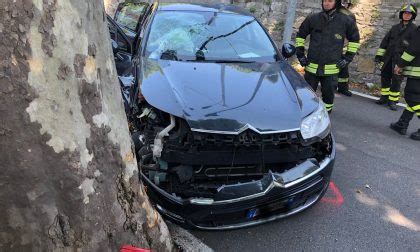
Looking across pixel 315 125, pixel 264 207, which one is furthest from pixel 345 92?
pixel 264 207

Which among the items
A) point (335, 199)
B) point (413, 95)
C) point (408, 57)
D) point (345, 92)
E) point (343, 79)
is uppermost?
point (408, 57)

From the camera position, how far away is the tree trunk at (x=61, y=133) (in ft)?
4.41

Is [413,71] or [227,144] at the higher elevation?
[227,144]

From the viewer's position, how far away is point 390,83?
6.59 metres

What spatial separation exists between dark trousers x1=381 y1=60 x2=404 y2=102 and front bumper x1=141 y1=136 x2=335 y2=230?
Answer: 157 inches

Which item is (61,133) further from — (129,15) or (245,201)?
(129,15)

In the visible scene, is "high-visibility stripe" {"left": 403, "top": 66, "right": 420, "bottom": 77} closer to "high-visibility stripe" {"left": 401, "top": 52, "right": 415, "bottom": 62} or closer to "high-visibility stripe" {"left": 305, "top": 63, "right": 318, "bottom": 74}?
"high-visibility stripe" {"left": 401, "top": 52, "right": 415, "bottom": 62}

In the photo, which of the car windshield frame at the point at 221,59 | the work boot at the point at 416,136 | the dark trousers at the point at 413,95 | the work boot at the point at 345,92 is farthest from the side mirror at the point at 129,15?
the work boot at the point at 416,136

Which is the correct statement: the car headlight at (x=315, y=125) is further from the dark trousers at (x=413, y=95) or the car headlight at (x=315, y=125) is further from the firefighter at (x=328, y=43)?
the dark trousers at (x=413, y=95)

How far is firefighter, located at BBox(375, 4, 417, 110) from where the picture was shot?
242 inches

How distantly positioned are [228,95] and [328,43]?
2660mm

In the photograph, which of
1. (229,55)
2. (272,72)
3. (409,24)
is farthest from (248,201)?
(409,24)

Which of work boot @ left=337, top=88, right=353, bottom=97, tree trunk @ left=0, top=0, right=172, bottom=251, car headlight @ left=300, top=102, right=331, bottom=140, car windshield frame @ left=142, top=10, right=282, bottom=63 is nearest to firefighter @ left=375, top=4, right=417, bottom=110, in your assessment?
work boot @ left=337, top=88, right=353, bottom=97

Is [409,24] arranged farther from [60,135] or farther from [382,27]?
[60,135]
